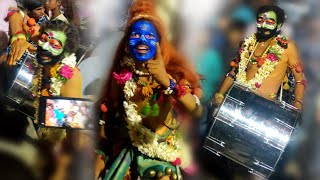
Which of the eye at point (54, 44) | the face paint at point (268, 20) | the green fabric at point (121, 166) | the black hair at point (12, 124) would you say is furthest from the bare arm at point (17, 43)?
the face paint at point (268, 20)

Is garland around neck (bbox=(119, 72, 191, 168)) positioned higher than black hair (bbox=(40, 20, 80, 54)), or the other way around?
black hair (bbox=(40, 20, 80, 54))

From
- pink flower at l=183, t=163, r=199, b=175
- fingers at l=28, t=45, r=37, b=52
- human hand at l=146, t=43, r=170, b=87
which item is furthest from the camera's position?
fingers at l=28, t=45, r=37, b=52

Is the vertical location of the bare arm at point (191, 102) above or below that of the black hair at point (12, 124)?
above

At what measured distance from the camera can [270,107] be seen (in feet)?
10.6

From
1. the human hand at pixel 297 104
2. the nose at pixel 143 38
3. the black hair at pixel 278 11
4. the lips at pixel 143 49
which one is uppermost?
the black hair at pixel 278 11

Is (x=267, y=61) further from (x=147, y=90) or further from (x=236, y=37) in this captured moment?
(x=147, y=90)

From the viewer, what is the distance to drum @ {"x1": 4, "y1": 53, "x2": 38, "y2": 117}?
3.48 meters

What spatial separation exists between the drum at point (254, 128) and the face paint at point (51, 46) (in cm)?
88

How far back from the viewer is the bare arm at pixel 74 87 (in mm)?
3426

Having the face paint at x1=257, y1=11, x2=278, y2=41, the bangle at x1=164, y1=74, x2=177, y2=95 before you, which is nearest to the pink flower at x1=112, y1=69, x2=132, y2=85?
the bangle at x1=164, y1=74, x2=177, y2=95

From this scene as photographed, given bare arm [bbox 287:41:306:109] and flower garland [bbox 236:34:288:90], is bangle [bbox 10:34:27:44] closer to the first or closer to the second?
flower garland [bbox 236:34:288:90]

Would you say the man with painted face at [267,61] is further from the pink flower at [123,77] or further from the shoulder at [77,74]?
the shoulder at [77,74]

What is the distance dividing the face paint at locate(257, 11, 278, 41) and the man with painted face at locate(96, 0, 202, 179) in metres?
0.40

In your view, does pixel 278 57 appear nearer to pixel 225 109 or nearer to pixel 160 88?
pixel 225 109
